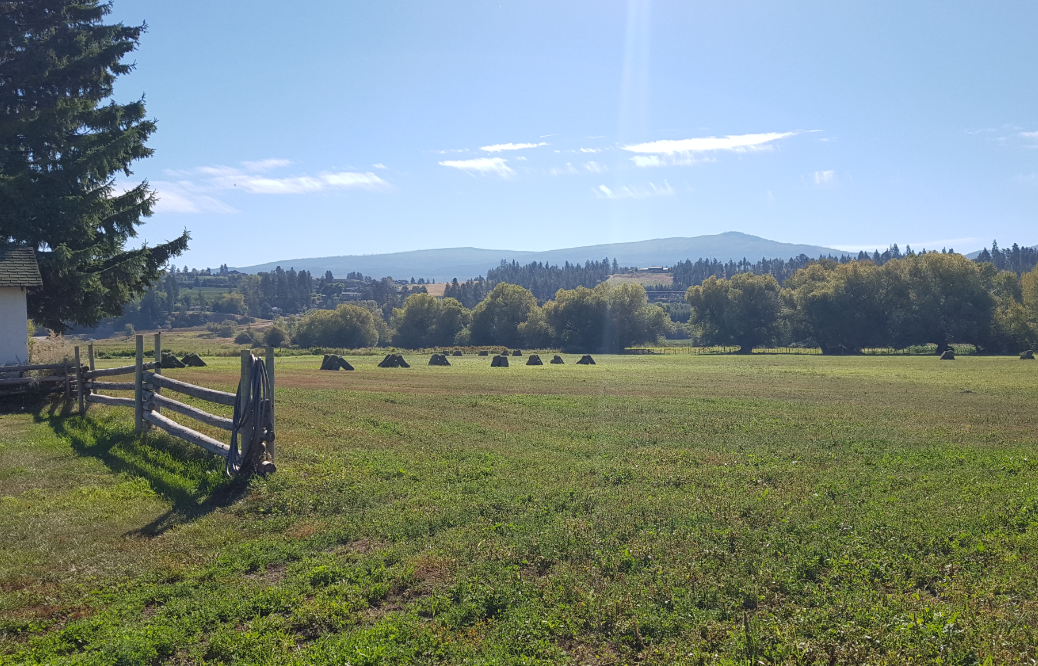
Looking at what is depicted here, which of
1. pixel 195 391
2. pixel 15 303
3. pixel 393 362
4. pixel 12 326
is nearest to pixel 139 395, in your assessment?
pixel 195 391

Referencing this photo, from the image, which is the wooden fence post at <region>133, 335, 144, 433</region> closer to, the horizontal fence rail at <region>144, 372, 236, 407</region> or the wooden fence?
the wooden fence

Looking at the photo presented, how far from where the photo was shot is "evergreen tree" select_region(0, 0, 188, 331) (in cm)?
2589

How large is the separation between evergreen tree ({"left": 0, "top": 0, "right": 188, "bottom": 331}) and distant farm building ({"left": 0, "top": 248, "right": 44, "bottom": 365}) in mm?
1379

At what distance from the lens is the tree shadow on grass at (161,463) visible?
1078cm

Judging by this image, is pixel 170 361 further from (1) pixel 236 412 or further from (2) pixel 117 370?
(1) pixel 236 412

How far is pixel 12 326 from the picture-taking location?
23.5 metres

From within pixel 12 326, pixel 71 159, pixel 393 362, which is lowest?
pixel 393 362

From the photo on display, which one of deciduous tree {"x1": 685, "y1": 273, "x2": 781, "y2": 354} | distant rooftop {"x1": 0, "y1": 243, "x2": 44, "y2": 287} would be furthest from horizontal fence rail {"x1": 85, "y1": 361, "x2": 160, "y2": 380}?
deciduous tree {"x1": 685, "y1": 273, "x2": 781, "y2": 354}

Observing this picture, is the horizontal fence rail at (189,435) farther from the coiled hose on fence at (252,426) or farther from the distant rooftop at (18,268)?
the distant rooftop at (18,268)

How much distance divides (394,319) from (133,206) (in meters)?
111

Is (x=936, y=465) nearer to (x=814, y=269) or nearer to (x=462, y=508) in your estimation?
(x=462, y=508)

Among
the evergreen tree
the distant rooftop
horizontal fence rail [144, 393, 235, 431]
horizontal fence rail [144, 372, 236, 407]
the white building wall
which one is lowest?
horizontal fence rail [144, 393, 235, 431]

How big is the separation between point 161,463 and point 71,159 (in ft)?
67.1

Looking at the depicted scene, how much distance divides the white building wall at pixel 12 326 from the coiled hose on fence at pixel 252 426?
1662 centimetres
